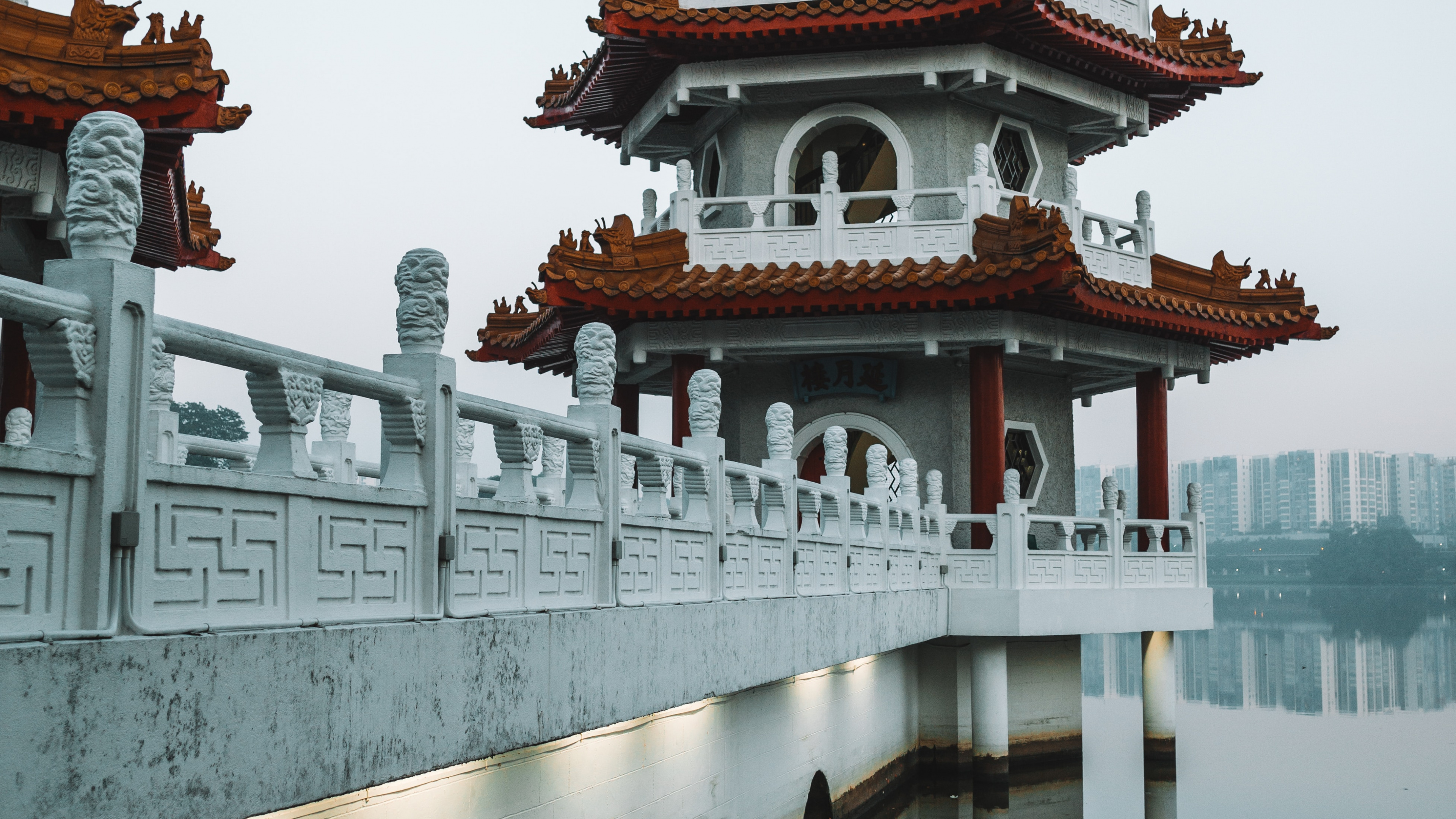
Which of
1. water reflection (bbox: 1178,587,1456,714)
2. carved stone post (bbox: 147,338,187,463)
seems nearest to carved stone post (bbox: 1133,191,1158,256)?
carved stone post (bbox: 147,338,187,463)

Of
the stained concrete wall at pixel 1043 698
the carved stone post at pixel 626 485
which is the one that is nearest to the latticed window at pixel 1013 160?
the stained concrete wall at pixel 1043 698

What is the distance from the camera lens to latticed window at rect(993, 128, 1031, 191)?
18.8 meters

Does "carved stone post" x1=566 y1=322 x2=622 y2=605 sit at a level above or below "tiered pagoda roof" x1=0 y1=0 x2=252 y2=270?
below

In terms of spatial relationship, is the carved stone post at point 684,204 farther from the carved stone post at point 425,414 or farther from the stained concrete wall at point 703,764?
the carved stone post at point 425,414

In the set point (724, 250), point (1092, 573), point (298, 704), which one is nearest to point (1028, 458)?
point (1092, 573)

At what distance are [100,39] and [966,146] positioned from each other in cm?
1088

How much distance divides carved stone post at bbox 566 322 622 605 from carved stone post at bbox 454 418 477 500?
2.89m

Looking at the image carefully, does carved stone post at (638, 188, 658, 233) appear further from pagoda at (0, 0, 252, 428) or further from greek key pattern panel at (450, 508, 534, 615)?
greek key pattern panel at (450, 508, 534, 615)

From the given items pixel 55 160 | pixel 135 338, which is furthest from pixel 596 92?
pixel 135 338

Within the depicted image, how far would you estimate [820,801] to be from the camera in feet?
42.0

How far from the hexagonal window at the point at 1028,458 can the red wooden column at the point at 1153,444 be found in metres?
1.26

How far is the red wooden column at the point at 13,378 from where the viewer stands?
41.9 feet

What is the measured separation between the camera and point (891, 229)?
16.5 metres

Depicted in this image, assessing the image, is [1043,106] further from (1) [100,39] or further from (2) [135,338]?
(2) [135,338]
